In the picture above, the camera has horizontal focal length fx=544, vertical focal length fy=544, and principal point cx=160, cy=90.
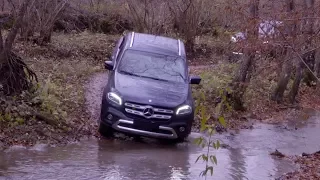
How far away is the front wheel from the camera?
450 inches

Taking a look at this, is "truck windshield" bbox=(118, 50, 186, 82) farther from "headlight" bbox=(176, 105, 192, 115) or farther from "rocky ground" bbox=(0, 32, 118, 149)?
"rocky ground" bbox=(0, 32, 118, 149)

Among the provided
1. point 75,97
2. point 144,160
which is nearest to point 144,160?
point 144,160

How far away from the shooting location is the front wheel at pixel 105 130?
1142 cm

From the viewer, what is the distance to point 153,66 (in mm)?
12500

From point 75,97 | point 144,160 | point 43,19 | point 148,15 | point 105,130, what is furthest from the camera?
point 148,15

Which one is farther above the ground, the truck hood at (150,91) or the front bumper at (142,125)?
the truck hood at (150,91)

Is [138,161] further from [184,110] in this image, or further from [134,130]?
[184,110]

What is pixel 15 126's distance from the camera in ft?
35.6

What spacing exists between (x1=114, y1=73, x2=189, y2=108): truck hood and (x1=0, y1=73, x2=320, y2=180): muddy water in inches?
39.9

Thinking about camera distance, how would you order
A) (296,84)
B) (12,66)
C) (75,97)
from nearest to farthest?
(12,66), (75,97), (296,84)

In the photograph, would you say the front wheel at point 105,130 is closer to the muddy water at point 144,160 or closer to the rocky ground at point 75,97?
the muddy water at point 144,160

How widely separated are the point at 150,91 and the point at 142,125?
789 mm

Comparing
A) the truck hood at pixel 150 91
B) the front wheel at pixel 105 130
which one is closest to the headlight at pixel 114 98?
the truck hood at pixel 150 91

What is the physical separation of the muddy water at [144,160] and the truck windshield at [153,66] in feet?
4.86
